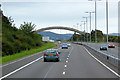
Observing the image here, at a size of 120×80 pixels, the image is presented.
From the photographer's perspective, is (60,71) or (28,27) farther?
(28,27)

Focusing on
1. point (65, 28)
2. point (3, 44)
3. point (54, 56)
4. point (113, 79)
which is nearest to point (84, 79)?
point (113, 79)

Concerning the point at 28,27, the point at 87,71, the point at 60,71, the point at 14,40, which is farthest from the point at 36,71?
the point at 28,27

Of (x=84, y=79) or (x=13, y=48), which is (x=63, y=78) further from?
(x=13, y=48)

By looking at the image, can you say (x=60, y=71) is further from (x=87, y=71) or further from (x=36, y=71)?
(x=87, y=71)

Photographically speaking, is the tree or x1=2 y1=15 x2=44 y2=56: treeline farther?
the tree

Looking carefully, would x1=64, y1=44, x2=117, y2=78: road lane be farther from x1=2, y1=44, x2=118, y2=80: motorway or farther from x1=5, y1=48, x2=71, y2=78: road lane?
x1=5, y1=48, x2=71, y2=78: road lane

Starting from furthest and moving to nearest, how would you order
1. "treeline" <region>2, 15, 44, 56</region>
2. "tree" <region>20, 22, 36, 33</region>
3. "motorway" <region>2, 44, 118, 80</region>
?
1. "tree" <region>20, 22, 36, 33</region>
2. "treeline" <region>2, 15, 44, 56</region>
3. "motorway" <region>2, 44, 118, 80</region>

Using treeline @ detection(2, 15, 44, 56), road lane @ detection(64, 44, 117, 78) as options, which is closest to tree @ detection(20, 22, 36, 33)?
treeline @ detection(2, 15, 44, 56)

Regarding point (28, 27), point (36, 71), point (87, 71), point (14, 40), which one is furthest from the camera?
point (28, 27)

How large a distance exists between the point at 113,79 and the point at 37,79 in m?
4.23

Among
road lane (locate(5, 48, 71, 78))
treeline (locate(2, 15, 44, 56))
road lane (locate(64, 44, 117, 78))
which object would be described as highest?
treeline (locate(2, 15, 44, 56))

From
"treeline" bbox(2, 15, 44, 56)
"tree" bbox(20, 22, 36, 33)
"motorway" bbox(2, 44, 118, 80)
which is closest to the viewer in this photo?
"motorway" bbox(2, 44, 118, 80)

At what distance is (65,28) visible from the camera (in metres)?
196

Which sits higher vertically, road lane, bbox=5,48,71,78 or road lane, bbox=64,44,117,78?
road lane, bbox=64,44,117,78
